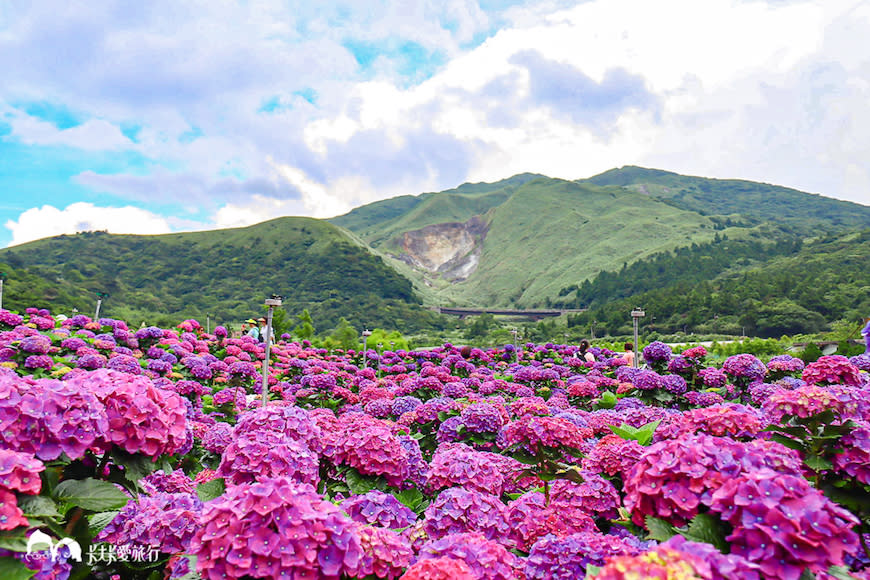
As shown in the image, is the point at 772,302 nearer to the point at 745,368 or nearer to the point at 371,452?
the point at 745,368

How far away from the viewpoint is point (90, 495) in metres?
2.27

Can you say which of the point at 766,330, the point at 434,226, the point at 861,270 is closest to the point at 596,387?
the point at 766,330

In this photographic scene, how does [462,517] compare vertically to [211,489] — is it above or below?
below

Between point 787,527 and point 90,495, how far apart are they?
2.75 m

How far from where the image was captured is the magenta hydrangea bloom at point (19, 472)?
1881 millimetres

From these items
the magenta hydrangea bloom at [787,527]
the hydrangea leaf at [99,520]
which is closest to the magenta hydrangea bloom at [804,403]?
the magenta hydrangea bloom at [787,527]

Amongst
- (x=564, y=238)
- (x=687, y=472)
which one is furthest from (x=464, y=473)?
(x=564, y=238)

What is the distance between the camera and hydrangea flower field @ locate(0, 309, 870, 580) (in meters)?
1.82

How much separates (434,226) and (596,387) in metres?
188

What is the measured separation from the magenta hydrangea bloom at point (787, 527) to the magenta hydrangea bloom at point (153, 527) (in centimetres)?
261

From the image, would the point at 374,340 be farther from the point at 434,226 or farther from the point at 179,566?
the point at 434,226

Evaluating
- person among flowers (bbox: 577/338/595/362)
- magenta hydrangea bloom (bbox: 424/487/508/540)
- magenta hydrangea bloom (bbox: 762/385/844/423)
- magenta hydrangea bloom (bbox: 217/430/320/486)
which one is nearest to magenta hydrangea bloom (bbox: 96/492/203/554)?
magenta hydrangea bloom (bbox: 217/430/320/486)

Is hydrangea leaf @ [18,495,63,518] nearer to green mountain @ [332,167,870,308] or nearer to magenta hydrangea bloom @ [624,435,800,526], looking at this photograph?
magenta hydrangea bloom @ [624,435,800,526]

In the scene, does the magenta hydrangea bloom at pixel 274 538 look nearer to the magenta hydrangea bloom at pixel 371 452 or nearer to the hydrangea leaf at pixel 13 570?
the hydrangea leaf at pixel 13 570
